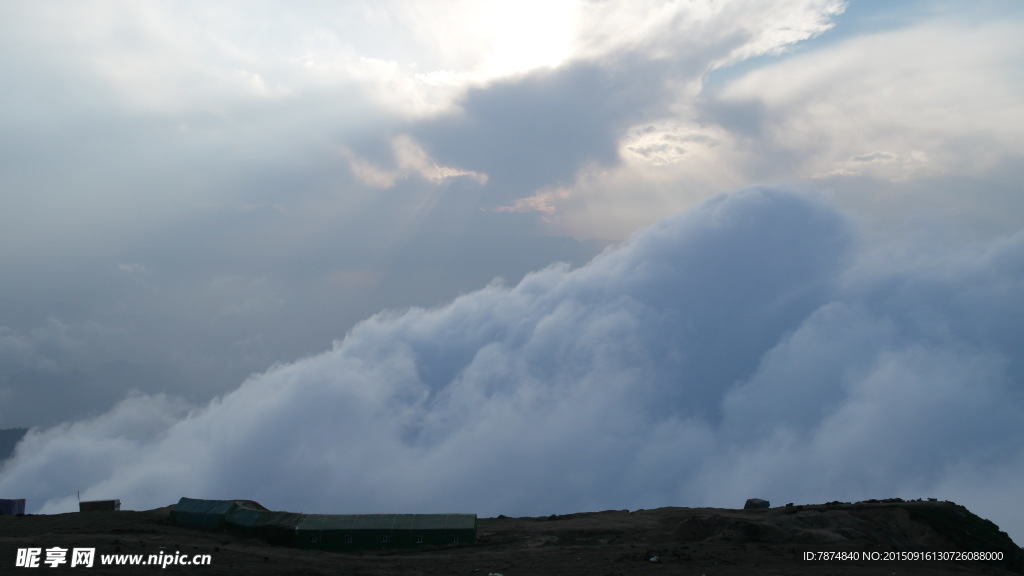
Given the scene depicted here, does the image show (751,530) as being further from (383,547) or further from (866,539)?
(383,547)

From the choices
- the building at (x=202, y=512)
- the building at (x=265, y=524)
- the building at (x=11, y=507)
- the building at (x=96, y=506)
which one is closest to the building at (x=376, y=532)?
the building at (x=265, y=524)

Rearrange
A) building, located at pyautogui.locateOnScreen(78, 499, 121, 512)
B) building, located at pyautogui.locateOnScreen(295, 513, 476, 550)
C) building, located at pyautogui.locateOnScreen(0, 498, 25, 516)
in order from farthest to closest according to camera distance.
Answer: building, located at pyautogui.locateOnScreen(0, 498, 25, 516) < building, located at pyautogui.locateOnScreen(78, 499, 121, 512) < building, located at pyautogui.locateOnScreen(295, 513, 476, 550)

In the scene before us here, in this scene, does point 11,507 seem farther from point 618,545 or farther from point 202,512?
point 618,545

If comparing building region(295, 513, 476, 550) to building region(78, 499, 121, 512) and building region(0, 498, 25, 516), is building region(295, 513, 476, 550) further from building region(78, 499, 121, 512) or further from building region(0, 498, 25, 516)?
building region(0, 498, 25, 516)

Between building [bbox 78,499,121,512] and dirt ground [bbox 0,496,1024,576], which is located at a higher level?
building [bbox 78,499,121,512]

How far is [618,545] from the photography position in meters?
41.7

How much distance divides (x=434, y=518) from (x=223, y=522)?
13949mm

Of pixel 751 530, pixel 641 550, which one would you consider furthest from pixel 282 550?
pixel 751 530

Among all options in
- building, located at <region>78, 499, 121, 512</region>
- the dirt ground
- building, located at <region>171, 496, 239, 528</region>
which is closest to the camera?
the dirt ground

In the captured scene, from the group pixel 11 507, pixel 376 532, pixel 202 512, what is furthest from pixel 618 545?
pixel 11 507

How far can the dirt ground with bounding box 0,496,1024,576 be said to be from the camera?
34938 millimetres

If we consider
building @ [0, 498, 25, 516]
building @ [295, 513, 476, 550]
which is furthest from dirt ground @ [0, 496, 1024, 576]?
building @ [0, 498, 25, 516]

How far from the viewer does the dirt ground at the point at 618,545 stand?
34.9 metres

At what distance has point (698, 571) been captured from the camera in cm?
3484
